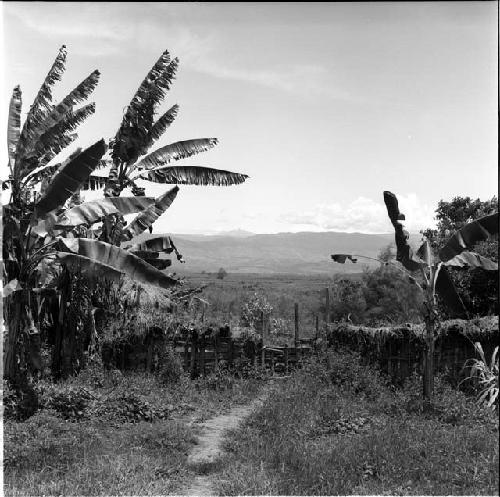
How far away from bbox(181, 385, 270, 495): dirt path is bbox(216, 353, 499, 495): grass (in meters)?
0.16

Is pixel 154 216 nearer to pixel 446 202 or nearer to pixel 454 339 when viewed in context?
pixel 454 339

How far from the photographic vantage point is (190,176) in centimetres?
945

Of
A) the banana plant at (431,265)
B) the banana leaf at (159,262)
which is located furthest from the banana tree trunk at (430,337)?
the banana leaf at (159,262)

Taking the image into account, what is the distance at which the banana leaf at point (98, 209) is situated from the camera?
684 centimetres

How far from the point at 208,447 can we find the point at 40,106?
18.4ft

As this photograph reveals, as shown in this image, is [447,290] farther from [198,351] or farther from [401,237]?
[198,351]

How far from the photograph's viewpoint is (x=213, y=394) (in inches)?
355

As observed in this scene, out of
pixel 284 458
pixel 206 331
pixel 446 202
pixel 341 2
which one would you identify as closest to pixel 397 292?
pixel 446 202

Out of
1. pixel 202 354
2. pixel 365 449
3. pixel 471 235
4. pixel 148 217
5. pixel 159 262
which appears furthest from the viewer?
pixel 159 262

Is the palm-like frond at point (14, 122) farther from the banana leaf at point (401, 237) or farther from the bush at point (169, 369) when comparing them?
the banana leaf at point (401, 237)

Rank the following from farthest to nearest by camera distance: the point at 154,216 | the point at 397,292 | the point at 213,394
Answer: the point at 397,292
the point at 154,216
the point at 213,394

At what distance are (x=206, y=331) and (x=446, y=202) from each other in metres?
7.70

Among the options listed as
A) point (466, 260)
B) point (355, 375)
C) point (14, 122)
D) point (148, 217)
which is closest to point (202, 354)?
point (148, 217)

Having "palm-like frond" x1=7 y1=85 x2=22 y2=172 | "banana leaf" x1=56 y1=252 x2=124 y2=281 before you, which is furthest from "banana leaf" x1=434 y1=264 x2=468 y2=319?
"palm-like frond" x1=7 y1=85 x2=22 y2=172
